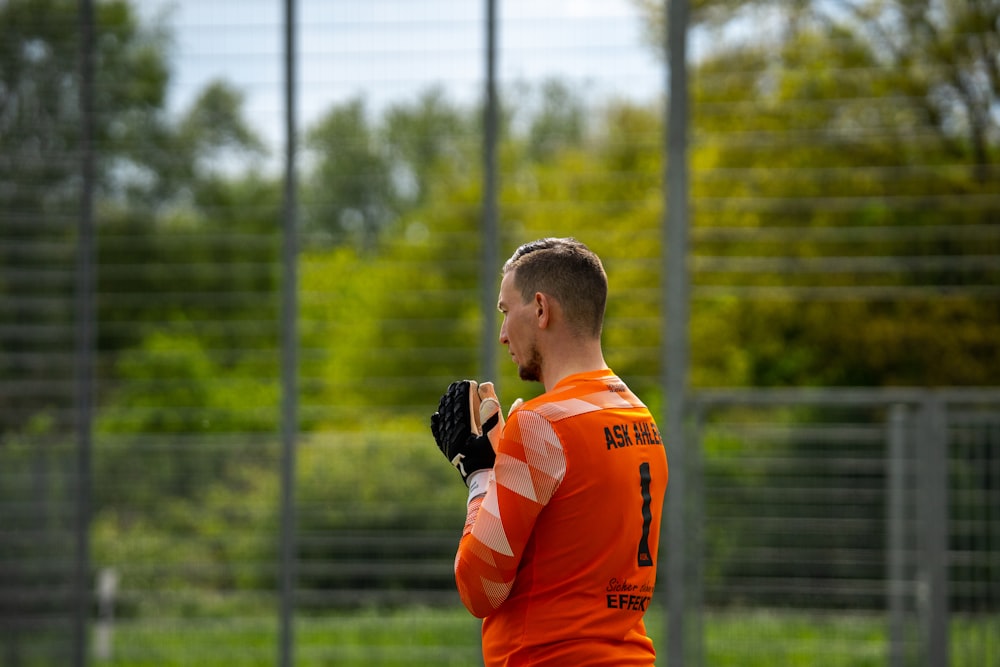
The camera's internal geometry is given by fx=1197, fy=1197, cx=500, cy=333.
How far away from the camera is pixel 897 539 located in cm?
660

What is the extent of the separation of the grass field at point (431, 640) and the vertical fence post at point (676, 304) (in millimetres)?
319

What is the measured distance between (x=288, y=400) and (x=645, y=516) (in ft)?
16.6

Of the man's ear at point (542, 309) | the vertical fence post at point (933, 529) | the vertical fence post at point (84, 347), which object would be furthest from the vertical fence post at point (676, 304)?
the man's ear at point (542, 309)

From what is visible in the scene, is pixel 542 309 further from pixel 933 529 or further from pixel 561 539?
pixel 933 529

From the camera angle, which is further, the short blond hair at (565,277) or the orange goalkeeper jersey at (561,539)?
the short blond hair at (565,277)

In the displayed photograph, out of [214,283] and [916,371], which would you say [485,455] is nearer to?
Result: [214,283]

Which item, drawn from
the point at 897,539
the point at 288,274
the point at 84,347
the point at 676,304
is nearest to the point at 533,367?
the point at 676,304

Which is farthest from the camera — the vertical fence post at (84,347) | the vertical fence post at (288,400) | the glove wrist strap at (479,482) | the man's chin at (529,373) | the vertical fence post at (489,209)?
the vertical fence post at (84,347)

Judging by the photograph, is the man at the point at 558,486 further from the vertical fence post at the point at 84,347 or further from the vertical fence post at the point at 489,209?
the vertical fence post at the point at 84,347

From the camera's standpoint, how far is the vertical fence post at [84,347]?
24.3ft

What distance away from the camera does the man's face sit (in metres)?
2.54

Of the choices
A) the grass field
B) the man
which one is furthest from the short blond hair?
the grass field

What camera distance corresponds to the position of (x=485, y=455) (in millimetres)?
2529

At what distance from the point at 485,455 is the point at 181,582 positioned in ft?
18.2
